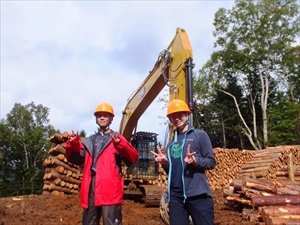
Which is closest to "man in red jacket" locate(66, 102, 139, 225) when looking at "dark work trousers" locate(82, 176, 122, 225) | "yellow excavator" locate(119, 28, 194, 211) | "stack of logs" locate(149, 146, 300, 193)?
"dark work trousers" locate(82, 176, 122, 225)

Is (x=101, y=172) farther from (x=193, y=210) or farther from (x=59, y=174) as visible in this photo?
(x=59, y=174)

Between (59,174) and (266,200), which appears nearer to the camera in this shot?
(266,200)

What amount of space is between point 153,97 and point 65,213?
3326mm

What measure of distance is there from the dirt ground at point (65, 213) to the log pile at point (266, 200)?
0.27 m

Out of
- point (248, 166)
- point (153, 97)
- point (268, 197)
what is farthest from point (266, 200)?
point (248, 166)

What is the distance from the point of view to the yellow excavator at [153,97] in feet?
19.0

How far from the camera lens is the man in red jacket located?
3127 mm

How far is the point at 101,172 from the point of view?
3.21 meters

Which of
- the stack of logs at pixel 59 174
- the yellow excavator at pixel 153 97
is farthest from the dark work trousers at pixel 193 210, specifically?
the stack of logs at pixel 59 174

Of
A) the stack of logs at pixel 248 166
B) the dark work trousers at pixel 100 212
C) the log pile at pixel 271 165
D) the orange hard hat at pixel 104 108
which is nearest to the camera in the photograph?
the dark work trousers at pixel 100 212

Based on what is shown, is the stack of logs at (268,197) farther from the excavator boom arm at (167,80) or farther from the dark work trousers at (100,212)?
the dark work trousers at (100,212)

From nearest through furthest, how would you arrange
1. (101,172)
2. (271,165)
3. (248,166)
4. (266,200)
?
(101,172), (266,200), (271,165), (248,166)

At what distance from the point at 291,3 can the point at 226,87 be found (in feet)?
25.8

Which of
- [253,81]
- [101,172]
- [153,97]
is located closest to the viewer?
[101,172]
